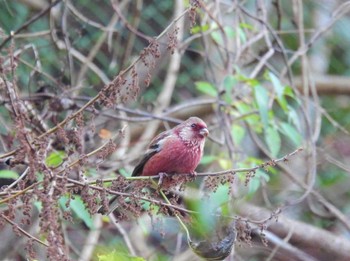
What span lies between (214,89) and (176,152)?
979 millimetres

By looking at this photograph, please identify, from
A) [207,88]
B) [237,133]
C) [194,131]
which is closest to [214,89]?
[207,88]

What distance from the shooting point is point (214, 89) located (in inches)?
125

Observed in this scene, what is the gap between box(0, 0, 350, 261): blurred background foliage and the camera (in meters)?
2.89

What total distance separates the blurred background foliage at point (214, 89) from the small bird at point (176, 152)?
0.27 m

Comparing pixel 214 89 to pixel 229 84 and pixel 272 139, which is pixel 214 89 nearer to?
pixel 229 84

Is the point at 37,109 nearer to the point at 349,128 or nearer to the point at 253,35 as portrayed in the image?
the point at 253,35

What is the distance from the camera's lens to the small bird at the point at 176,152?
2.17 meters

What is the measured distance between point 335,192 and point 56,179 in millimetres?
2516

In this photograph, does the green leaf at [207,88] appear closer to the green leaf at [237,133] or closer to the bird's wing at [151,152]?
the green leaf at [237,133]

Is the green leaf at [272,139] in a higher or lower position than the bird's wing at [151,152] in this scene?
lower

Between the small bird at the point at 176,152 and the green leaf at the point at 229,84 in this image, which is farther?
the green leaf at the point at 229,84

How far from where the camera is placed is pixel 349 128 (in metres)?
3.63

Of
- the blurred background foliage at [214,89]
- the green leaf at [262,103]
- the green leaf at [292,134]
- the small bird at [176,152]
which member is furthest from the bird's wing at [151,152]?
the green leaf at [292,134]

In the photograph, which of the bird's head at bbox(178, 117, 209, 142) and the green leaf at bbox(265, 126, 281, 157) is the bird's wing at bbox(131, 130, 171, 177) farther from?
the green leaf at bbox(265, 126, 281, 157)
